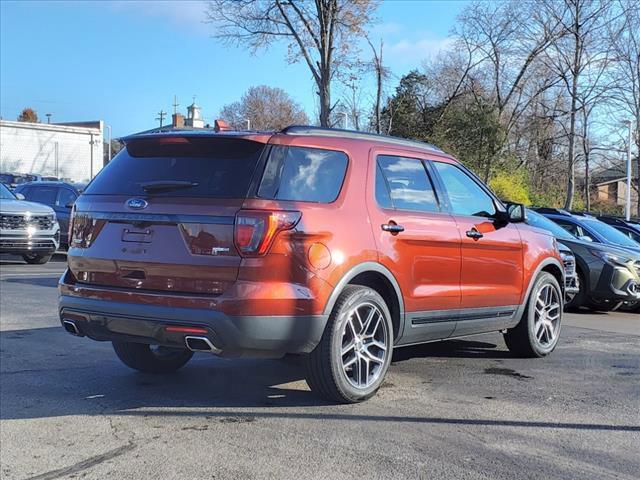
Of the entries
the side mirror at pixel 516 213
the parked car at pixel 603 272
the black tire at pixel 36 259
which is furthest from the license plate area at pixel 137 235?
the black tire at pixel 36 259

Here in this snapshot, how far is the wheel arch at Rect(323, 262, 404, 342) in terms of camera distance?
4527 mm

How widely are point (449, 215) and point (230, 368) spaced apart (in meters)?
2.40

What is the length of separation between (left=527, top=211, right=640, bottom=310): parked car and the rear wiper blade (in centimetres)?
715

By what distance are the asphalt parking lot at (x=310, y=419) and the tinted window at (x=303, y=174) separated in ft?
4.97

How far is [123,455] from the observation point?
156 inches

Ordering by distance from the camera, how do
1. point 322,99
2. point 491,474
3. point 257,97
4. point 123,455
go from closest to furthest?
point 491,474 < point 123,455 < point 322,99 < point 257,97

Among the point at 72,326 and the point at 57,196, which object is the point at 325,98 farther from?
the point at 72,326

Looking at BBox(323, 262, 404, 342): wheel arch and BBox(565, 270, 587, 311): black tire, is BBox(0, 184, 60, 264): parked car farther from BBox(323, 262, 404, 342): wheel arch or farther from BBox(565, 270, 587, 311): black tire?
BBox(323, 262, 404, 342): wheel arch

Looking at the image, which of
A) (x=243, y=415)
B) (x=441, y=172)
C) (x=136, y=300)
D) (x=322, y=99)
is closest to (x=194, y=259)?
(x=136, y=300)

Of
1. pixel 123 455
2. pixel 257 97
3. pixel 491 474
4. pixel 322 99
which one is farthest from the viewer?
pixel 257 97

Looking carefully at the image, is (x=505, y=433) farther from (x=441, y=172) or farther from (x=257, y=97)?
(x=257, y=97)

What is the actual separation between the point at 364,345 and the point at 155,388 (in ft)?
5.76

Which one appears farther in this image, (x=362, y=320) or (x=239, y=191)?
(x=362, y=320)

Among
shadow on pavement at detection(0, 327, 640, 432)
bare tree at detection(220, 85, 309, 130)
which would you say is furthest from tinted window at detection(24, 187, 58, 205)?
bare tree at detection(220, 85, 309, 130)
